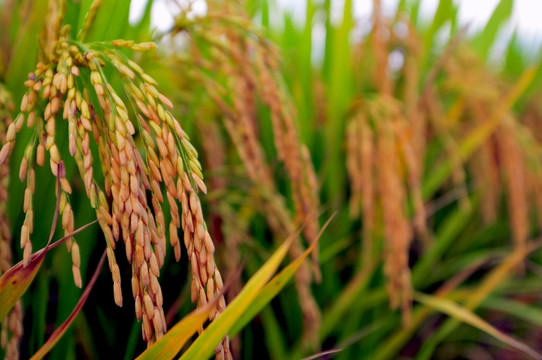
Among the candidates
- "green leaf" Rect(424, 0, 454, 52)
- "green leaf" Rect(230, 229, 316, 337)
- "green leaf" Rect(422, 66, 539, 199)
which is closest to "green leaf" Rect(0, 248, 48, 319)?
"green leaf" Rect(230, 229, 316, 337)

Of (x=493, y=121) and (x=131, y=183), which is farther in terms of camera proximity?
(x=493, y=121)

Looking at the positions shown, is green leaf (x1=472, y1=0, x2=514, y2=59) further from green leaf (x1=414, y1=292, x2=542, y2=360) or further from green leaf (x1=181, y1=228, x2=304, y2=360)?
green leaf (x1=181, y1=228, x2=304, y2=360)

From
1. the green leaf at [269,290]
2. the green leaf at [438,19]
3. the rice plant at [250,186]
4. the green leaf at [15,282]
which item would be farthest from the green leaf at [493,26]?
the green leaf at [15,282]

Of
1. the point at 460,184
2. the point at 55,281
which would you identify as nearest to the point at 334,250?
the point at 460,184

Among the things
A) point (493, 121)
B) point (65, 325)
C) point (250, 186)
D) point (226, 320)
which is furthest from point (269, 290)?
point (493, 121)

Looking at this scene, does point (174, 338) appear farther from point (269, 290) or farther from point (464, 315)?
point (464, 315)

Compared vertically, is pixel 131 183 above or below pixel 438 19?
below

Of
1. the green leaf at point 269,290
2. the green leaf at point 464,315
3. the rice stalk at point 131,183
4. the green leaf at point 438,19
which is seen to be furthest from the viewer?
the green leaf at point 438,19

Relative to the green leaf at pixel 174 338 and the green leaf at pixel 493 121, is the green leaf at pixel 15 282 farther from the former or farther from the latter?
the green leaf at pixel 493 121

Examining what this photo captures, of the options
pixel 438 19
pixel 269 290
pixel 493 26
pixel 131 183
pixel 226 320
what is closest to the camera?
pixel 131 183
